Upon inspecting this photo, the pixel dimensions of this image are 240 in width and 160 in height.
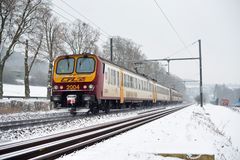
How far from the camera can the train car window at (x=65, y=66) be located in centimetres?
1513

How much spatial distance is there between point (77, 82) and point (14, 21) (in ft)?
44.4

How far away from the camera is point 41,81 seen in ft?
247

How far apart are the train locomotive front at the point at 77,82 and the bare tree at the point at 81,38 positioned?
22.4 m

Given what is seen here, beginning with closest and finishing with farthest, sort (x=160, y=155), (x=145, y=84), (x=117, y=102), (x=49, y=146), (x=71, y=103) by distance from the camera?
(x=160, y=155), (x=49, y=146), (x=71, y=103), (x=117, y=102), (x=145, y=84)

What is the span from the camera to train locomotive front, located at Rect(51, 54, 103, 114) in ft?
45.9

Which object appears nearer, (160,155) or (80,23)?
(160,155)

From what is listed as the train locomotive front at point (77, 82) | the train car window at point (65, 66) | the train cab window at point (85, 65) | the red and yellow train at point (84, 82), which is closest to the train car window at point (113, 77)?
the red and yellow train at point (84, 82)

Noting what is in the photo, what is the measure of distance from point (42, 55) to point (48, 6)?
6602mm

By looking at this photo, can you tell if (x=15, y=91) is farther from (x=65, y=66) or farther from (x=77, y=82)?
(x=77, y=82)

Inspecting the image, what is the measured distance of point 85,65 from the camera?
15008 millimetres

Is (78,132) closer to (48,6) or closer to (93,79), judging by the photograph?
(93,79)

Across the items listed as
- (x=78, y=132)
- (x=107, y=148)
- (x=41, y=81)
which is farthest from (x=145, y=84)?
(x=41, y=81)

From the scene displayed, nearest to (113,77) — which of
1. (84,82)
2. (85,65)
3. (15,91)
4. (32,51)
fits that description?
(85,65)

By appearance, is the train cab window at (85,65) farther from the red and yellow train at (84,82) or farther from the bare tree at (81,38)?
the bare tree at (81,38)
